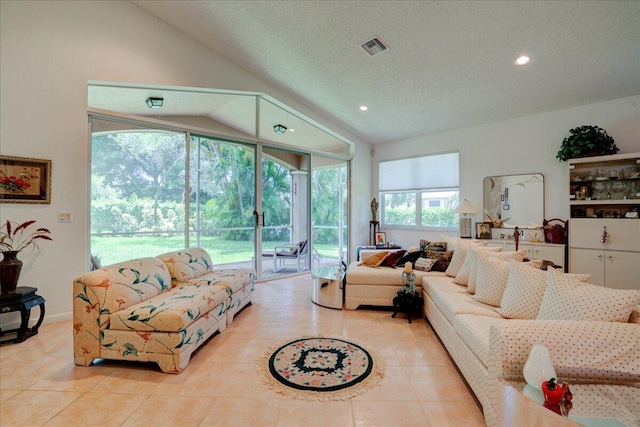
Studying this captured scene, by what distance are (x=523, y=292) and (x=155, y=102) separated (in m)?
4.61

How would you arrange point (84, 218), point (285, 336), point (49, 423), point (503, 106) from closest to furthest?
point (49, 423)
point (285, 336)
point (84, 218)
point (503, 106)

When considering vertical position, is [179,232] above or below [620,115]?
below

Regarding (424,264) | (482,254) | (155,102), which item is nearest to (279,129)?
(155,102)

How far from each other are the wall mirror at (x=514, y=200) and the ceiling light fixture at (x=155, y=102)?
547 centimetres

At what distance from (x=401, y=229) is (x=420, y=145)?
6.24 ft

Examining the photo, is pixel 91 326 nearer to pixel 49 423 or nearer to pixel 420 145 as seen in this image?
pixel 49 423

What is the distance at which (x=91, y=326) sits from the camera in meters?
2.25

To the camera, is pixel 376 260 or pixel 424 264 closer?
pixel 424 264

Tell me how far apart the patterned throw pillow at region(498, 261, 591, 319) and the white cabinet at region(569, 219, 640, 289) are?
286 centimetres

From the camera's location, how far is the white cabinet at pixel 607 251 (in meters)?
3.77

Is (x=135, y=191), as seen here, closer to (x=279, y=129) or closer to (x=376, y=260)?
(x=279, y=129)

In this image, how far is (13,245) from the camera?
297 cm

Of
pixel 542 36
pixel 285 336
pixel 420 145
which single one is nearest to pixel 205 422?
pixel 285 336

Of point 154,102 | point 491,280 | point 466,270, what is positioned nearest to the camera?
point 491,280
